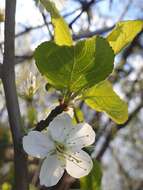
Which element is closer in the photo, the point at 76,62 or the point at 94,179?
the point at 76,62

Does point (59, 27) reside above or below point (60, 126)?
above

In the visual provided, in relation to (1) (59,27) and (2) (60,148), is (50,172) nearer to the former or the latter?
(2) (60,148)

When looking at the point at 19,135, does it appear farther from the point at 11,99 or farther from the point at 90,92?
the point at 90,92

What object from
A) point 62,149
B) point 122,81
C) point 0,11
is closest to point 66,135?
point 62,149

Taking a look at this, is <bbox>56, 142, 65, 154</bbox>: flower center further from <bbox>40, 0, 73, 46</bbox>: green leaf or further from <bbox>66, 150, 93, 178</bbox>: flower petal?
<bbox>40, 0, 73, 46</bbox>: green leaf

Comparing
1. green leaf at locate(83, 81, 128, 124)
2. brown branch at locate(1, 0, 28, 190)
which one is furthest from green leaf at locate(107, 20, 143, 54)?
brown branch at locate(1, 0, 28, 190)

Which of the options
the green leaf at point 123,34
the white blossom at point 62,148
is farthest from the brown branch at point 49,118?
the green leaf at point 123,34

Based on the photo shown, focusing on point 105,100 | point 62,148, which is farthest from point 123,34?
point 62,148
